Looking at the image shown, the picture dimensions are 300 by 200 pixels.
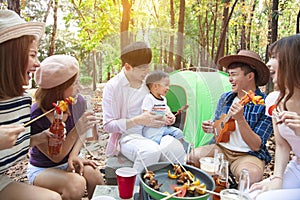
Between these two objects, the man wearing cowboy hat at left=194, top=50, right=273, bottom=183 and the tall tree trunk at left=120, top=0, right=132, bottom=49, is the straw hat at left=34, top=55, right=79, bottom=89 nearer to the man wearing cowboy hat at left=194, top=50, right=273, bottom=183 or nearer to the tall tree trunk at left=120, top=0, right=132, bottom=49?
the tall tree trunk at left=120, top=0, right=132, bottom=49

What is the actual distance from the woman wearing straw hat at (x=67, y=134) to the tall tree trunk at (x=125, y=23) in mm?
329

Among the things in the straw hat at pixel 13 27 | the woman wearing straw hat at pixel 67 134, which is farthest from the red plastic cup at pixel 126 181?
the straw hat at pixel 13 27

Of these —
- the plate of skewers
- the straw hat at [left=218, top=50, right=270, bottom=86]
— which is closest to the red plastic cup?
the plate of skewers

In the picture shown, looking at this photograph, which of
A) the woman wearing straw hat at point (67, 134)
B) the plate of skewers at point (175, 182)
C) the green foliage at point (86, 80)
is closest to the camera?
the plate of skewers at point (175, 182)

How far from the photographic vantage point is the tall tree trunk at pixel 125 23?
3.84 feet

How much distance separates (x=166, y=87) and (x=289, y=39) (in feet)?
2.67

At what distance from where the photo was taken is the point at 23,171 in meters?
2.71

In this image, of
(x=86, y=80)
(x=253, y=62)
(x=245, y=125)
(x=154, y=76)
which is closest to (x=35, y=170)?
(x=86, y=80)

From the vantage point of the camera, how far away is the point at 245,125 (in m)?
1.69

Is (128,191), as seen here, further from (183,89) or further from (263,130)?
(263,130)

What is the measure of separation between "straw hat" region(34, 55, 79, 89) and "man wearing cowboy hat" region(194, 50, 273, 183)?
0.94m

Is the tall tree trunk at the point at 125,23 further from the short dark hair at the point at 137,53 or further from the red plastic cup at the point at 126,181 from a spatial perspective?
the red plastic cup at the point at 126,181

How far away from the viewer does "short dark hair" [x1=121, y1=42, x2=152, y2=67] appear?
1154mm

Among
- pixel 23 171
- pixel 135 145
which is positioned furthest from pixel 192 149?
pixel 23 171
